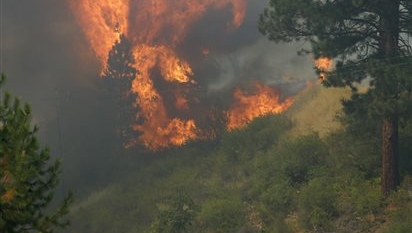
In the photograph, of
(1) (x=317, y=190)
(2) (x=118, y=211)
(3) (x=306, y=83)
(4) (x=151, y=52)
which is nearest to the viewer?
(1) (x=317, y=190)

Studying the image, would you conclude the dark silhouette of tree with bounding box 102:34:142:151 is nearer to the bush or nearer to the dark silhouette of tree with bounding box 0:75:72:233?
the bush

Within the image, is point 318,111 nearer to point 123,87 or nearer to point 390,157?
point 390,157

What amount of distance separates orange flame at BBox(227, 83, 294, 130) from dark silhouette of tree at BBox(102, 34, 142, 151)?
1146 centimetres

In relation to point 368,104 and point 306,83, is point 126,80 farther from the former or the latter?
point 368,104

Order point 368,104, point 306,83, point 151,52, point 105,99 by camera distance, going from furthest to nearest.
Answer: point 105,99, point 151,52, point 306,83, point 368,104

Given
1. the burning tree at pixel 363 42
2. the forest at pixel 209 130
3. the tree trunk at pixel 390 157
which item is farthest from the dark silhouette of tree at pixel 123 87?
the tree trunk at pixel 390 157

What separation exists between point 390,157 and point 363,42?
451 cm

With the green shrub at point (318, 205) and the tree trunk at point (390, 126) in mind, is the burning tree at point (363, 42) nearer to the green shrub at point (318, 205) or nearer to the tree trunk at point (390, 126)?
the tree trunk at point (390, 126)

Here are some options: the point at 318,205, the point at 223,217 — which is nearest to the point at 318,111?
the point at 223,217

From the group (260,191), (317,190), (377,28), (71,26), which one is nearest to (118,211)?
(260,191)

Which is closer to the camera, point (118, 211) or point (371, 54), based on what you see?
point (371, 54)

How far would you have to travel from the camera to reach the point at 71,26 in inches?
2057

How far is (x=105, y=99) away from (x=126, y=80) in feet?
14.7

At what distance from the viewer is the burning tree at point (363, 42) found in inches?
662
